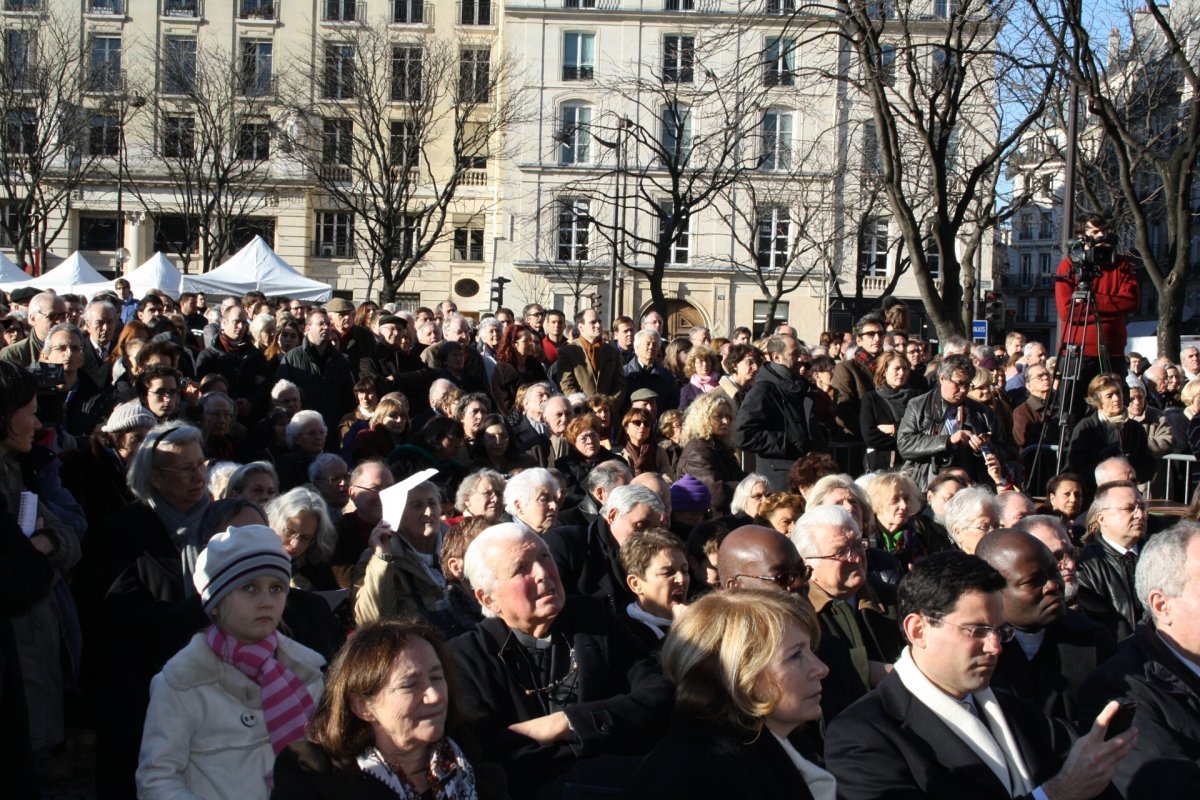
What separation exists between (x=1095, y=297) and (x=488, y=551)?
28.9 ft

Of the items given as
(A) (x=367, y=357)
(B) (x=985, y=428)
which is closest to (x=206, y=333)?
(A) (x=367, y=357)

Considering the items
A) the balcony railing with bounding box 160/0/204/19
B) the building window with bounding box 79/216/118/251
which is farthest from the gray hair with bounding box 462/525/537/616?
the balcony railing with bounding box 160/0/204/19

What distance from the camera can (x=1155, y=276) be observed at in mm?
17359

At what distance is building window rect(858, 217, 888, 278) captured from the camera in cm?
4434

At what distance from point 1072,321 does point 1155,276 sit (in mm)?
6883

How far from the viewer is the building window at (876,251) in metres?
44.3

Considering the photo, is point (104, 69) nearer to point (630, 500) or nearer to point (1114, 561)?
point (630, 500)

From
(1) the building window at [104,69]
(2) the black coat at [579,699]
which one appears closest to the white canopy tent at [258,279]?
(1) the building window at [104,69]

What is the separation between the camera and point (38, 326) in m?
9.62

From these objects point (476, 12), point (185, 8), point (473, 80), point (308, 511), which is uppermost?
point (476, 12)

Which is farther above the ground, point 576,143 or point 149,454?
point 576,143

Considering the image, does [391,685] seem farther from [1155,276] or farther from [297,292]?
[297,292]

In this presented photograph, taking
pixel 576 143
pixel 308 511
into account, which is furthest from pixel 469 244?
pixel 308 511

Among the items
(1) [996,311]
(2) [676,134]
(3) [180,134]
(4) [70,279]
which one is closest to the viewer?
(4) [70,279]
